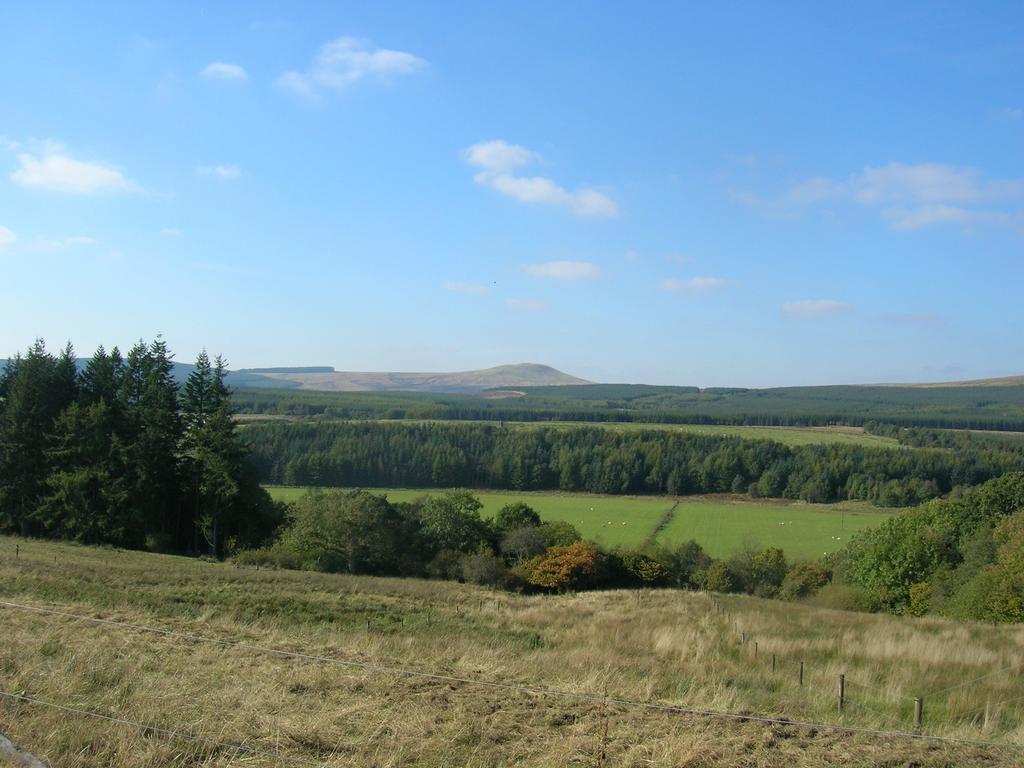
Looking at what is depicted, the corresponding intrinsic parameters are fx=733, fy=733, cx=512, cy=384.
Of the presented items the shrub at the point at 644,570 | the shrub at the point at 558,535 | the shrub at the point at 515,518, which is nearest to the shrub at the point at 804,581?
the shrub at the point at 644,570

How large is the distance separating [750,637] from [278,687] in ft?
41.0

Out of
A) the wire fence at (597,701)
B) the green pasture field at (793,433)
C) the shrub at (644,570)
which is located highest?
the wire fence at (597,701)

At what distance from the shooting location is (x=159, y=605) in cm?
1530

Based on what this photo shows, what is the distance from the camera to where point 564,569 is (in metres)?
45.2

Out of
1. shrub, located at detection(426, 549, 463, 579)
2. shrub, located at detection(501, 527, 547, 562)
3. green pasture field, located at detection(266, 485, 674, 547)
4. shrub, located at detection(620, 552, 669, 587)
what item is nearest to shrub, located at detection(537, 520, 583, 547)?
shrub, located at detection(501, 527, 547, 562)

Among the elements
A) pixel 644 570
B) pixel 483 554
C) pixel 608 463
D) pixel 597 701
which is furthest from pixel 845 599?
pixel 608 463

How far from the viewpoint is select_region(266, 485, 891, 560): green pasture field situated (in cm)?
6569

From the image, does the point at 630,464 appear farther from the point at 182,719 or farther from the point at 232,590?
the point at 182,719

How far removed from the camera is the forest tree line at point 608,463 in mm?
91000

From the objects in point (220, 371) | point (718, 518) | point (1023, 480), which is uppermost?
point (220, 371)

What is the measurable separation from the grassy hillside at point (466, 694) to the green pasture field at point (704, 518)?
4916 cm

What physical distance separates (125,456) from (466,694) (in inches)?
1548

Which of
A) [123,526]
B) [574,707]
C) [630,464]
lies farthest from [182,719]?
[630,464]

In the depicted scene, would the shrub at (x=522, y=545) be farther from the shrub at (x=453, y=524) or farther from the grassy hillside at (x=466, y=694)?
the grassy hillside at (x=466, y=694)
